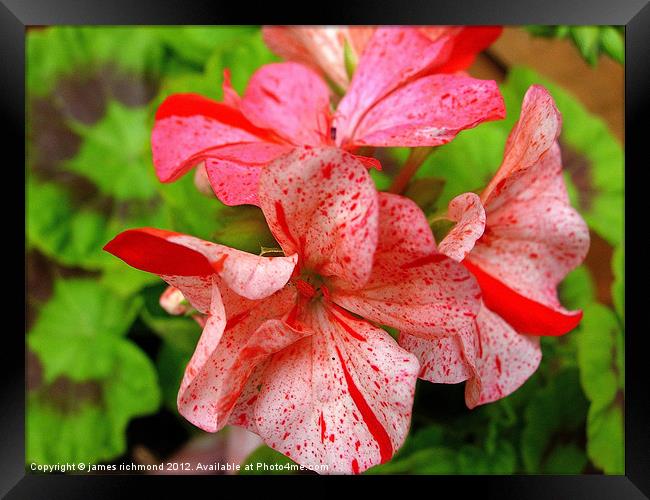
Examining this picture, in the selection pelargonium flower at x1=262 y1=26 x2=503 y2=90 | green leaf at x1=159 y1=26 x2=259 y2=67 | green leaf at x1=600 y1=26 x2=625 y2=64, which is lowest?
pelargonium flower at x1=262 y1=26 x2=503 y2=90

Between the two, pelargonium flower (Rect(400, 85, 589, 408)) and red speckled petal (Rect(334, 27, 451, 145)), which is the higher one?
red speckled petal (Rect(334, 27, 451, 145))

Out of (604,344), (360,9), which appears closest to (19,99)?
(360,9)

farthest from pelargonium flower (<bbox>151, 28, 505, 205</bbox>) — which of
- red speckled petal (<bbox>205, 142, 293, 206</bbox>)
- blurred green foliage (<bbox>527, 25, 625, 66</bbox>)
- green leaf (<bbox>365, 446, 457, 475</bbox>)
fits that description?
green leaf (<bbox>365, 446, 457, 475</bbox>)

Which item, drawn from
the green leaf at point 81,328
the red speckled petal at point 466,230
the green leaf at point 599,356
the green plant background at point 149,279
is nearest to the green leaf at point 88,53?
the green plant background at point 149,279

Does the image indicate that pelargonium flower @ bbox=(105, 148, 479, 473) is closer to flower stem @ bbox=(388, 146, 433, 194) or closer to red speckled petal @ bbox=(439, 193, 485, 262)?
red speckled petal @ bbox=(439, 193, 485, 262)

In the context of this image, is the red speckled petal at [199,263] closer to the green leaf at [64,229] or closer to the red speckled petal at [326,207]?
the red speckled petal at [326,207]

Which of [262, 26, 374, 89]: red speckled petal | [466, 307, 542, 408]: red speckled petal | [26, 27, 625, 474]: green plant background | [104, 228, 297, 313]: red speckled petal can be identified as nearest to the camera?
Result: [104, 228, 297, 313]: red speckled petal

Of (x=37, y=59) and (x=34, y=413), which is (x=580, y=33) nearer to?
(x=37, y=59)
